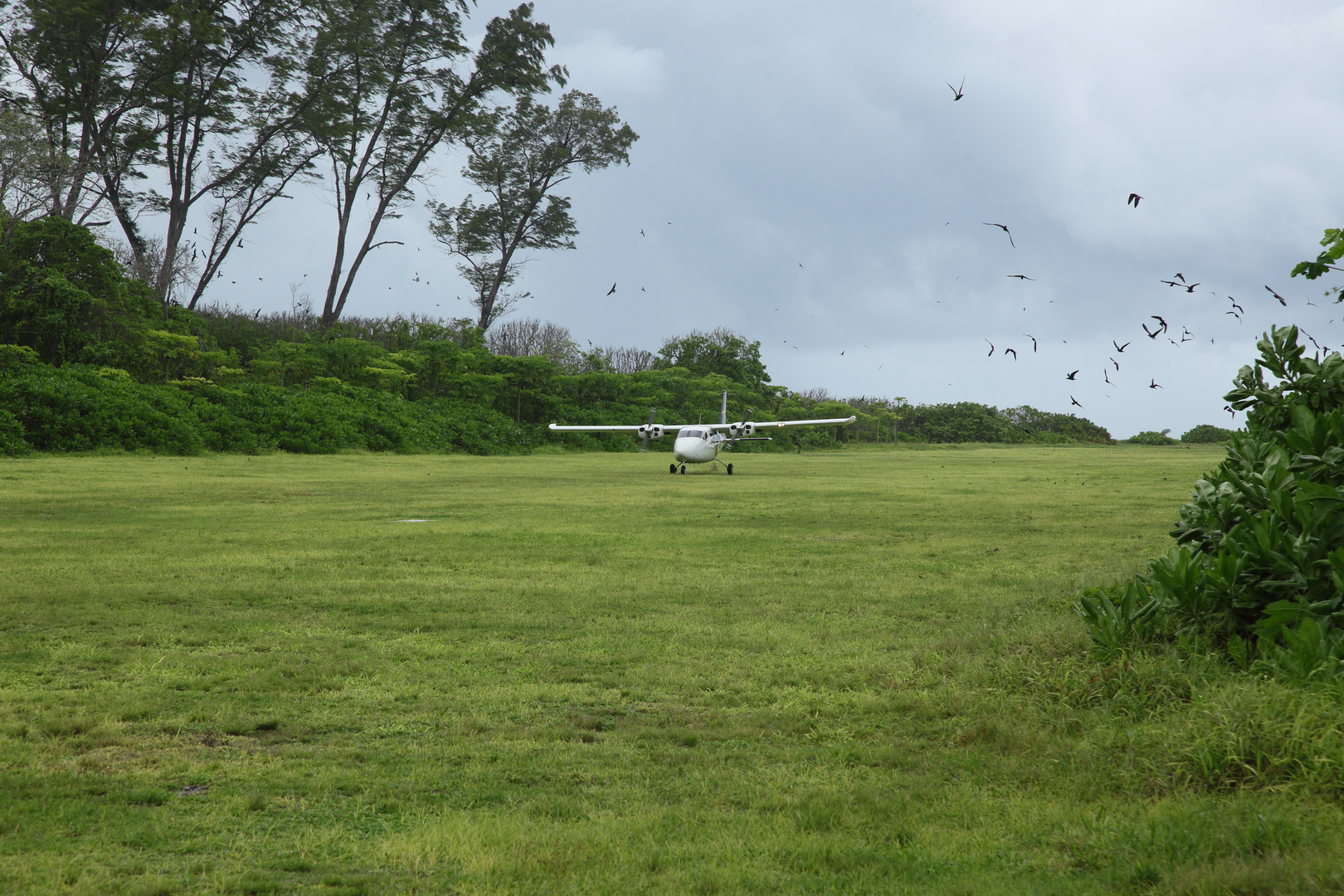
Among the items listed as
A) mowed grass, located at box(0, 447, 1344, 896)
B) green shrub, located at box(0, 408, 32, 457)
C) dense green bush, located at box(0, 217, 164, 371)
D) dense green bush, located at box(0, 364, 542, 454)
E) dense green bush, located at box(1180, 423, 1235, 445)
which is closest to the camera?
mowed grass, located at box(0, 447, 1344, 896)

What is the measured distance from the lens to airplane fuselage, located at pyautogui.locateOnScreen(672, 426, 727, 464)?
86.1ft

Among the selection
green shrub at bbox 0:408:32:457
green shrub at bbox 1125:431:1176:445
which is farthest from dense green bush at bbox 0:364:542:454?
green shrub at bbox 1125:431:1176:445

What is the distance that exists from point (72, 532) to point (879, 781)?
10.8 m

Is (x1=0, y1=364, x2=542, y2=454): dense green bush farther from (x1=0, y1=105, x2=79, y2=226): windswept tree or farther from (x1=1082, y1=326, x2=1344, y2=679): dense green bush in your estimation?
(x1=1082, y1=326, x2=1344, y2=679): dense green bush

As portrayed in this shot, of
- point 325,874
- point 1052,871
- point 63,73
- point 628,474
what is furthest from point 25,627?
point 63,73

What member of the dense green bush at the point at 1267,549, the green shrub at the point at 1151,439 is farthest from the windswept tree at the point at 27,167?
the green shrub at the point at 1151,439

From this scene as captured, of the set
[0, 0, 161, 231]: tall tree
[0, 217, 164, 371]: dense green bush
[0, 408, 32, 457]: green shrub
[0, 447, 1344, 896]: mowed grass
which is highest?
[0, 0, 161, 231]: tall tree

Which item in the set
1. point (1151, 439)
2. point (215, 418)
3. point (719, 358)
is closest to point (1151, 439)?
point (1151, 439)

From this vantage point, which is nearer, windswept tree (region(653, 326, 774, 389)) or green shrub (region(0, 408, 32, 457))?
green shrub (region(0, 408, 32, 457))

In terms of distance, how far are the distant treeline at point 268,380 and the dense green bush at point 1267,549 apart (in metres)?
24.5

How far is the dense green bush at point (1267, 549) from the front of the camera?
152 inches

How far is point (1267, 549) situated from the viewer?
4.05m

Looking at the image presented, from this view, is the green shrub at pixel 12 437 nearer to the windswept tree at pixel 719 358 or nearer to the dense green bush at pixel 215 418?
the dense green bush at pixel 215 418

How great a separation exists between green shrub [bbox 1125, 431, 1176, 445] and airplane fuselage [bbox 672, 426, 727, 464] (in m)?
41.8
